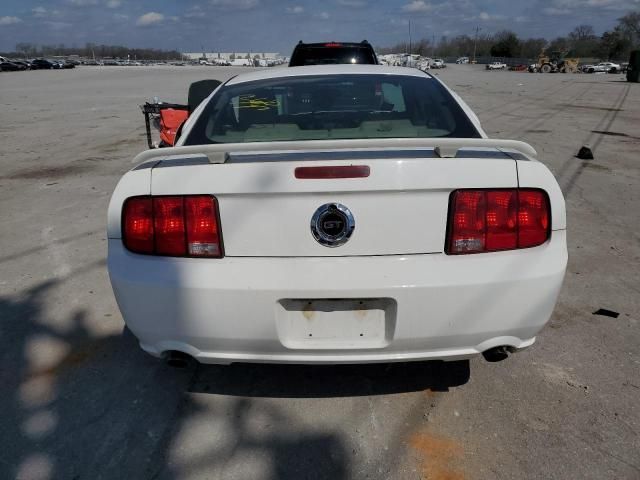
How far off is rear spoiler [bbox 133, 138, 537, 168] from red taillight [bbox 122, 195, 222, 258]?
0.19 metres

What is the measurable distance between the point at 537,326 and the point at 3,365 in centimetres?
274

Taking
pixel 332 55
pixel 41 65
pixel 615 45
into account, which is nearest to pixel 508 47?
pixel 615 45

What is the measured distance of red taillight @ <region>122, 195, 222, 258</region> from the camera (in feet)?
6.38

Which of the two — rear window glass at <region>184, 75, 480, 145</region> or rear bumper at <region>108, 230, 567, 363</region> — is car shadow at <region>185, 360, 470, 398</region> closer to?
rear bumper at <region>108, 230, 567, 363</region>

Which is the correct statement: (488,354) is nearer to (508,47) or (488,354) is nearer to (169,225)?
(169,225)

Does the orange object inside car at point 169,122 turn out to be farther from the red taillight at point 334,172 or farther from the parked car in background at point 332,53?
the red taillight at point 334,172

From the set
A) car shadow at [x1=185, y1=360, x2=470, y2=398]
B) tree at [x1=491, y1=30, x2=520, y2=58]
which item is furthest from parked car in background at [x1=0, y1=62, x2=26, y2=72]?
tree at [x1=491, y1=30, x2=520, y2=58]

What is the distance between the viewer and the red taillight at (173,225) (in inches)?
76.6

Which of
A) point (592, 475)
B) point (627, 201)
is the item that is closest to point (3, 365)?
point (592, 475)

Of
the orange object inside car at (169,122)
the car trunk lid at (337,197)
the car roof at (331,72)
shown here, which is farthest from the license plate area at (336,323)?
the orange object inside car at (169,122)

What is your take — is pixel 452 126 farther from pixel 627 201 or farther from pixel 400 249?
pixel 627 201

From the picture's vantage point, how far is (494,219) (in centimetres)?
197

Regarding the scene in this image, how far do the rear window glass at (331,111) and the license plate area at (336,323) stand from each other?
3.25ft

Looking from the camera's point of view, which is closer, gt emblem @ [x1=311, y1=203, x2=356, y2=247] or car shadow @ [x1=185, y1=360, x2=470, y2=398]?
gt emblem @ [x1=311, y1=203, x2=356, y2=247]
